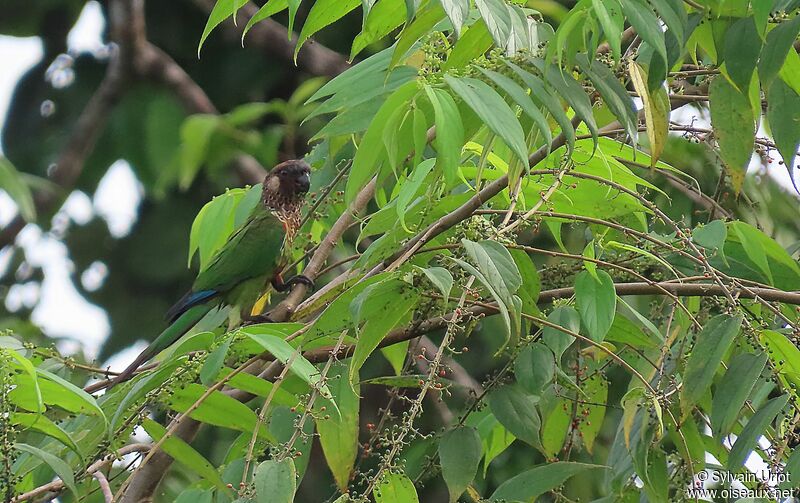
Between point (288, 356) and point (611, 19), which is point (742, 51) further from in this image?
point (288, 356)

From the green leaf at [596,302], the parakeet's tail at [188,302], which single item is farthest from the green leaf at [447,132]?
the parakeet's tail at [188,302]

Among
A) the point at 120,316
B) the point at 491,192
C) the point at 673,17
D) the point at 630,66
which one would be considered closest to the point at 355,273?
the point at 491,192

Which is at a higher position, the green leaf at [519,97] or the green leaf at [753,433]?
the green leaf at [519,97]

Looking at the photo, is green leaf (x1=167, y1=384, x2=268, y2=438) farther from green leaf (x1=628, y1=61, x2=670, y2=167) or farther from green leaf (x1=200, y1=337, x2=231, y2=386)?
green leaf (x1=628, y1=61, x2=670, y2=167)

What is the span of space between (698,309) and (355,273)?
2.45 ft

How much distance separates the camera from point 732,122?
1.70 meters

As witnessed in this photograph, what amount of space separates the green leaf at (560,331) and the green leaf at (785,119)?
43 cm

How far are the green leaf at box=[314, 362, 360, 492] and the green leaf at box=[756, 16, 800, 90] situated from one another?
2.66ft

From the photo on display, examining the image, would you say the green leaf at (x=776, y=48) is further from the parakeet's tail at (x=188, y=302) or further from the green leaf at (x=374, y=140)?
the parakeet's tail at (x=188, y=302)

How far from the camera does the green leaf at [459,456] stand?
5.36ft

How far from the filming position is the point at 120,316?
5457mm

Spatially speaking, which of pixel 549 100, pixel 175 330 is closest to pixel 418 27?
pixel 549 100

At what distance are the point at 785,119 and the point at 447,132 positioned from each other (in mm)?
621

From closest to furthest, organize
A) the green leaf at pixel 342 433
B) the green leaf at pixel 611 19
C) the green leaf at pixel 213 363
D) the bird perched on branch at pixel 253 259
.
Answer: the green leaf at pixel 611 19 < the green leaf at pixel 213 363 < the green leaf at pixel 342 433 < the bird perched on branch at pixel 253 259
